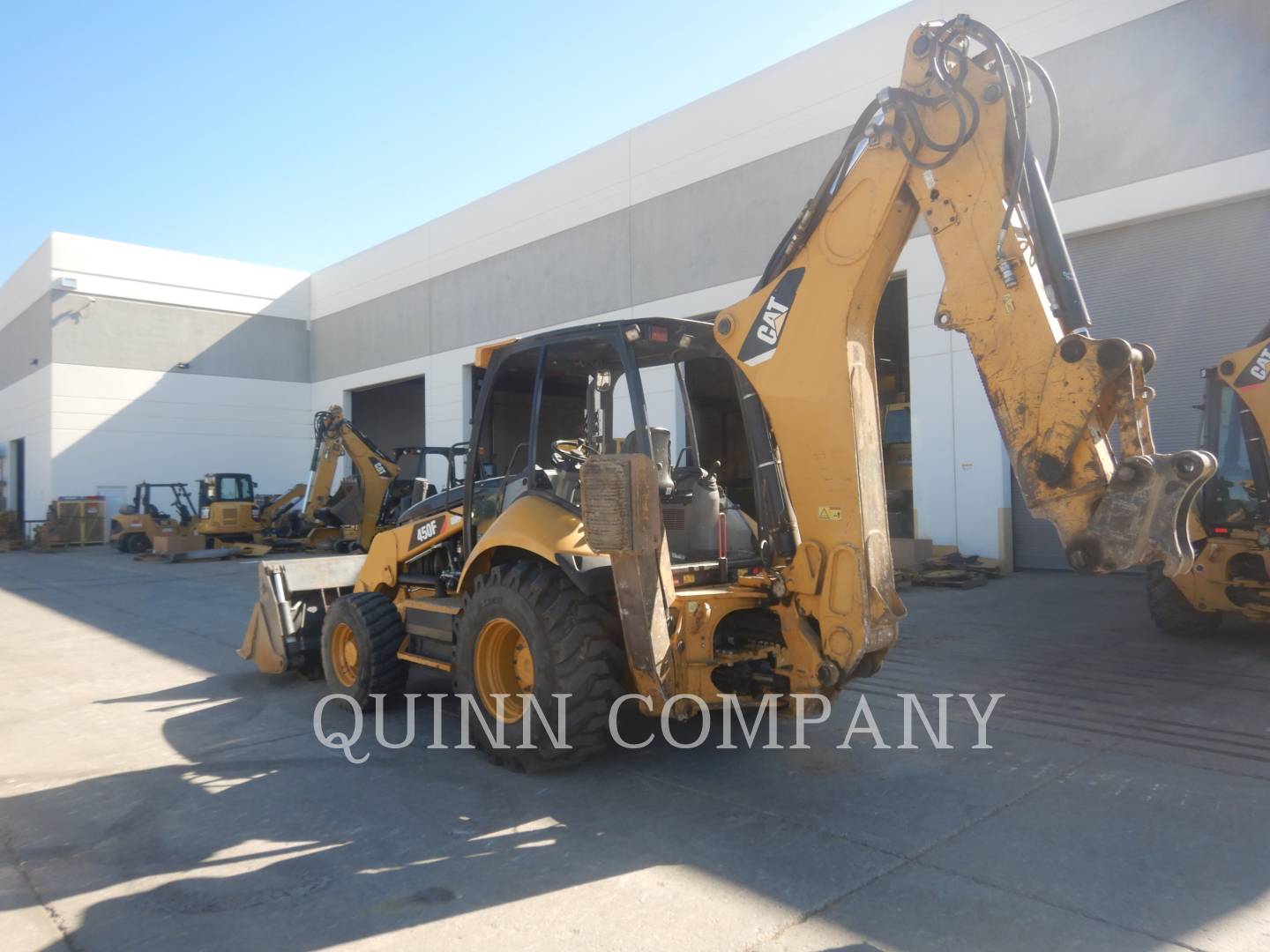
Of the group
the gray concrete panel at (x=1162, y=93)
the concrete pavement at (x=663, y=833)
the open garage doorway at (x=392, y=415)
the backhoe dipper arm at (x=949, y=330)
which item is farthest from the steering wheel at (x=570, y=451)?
the open garage doorway at (x=392, y=415)

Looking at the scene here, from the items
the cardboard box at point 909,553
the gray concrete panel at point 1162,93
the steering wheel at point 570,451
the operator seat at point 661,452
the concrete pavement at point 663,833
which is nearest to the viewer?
the concrete pavement at point 663,833

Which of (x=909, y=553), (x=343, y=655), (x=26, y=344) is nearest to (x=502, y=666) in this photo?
(x=343, y=655)

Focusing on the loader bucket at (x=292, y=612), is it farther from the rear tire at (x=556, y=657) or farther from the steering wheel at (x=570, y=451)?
the steering wheel at (x=570, y=451)

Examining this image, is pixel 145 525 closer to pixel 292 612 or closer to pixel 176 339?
pixel 176 339

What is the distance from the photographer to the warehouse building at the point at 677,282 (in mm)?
12523

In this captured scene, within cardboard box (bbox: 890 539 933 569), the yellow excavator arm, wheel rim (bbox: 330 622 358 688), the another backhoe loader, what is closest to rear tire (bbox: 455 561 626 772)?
the another backhoe loader

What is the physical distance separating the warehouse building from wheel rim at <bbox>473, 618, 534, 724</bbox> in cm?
371

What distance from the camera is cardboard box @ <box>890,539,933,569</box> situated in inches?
572

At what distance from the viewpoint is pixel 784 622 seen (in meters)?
4.64

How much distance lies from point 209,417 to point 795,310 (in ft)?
102

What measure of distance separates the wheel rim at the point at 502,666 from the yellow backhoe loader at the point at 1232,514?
244 inches

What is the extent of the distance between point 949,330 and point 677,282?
593 inches

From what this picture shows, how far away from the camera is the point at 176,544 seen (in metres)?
21.5

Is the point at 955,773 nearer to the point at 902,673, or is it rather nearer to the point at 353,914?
the point at 902,673
